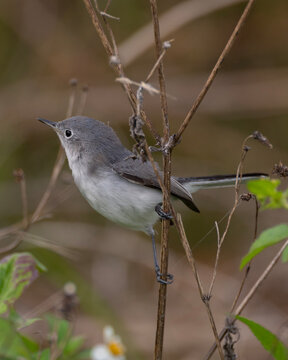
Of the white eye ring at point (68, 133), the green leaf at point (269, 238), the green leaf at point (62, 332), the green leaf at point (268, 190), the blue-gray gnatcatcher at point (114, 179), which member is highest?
the white eye ring at point (68, 133)

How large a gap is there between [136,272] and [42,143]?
1.66 metres

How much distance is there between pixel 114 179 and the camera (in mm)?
2643

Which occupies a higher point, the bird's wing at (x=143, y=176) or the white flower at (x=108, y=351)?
the bird's wing at (x=143, y=176)

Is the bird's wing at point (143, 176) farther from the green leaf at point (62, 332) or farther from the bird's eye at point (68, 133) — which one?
the green leaf at point (62, 332)

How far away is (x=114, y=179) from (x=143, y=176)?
0.14m

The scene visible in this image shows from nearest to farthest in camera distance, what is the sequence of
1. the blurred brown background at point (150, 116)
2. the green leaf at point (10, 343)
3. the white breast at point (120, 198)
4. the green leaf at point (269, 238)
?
1. the green leaf at point (269, 238)
2. the green leaf at point (10, 343)
3. the white breast at point (120, 198)
4. the blurred brown background at point (150, 116)

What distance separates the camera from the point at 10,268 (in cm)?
162

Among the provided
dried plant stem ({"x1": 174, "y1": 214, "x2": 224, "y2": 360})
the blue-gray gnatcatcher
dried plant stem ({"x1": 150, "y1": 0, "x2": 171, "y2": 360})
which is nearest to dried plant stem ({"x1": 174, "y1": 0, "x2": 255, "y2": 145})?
dried plant stem ({"x1": 150, "y1": 0, "x2": 171, "y2": 360})

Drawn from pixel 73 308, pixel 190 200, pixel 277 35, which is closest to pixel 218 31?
pixel 277 35

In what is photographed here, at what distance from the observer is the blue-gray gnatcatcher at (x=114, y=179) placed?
101 inches

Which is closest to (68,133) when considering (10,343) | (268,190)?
(10,343)

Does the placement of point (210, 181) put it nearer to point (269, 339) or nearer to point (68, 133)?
point (68, 133)

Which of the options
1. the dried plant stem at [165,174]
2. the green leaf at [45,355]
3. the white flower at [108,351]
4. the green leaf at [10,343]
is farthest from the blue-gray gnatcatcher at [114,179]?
the green leaf at [10,343]

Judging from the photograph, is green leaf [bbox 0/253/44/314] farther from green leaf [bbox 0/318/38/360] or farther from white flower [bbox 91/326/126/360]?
white flower [bbox 91/326/126/360]
